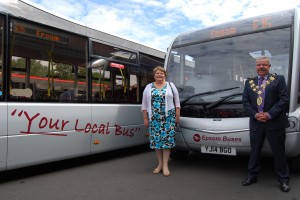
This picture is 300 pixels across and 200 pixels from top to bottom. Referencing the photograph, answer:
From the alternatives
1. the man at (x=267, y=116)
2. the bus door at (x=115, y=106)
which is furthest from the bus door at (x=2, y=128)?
the man at (x=267, y=116)

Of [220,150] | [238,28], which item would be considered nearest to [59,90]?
[220,150]

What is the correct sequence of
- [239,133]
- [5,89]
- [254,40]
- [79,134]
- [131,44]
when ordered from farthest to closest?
[131,44], [79,134], [254,40], [239,133], [5,89]

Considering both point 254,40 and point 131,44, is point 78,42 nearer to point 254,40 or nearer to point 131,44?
point 131,44

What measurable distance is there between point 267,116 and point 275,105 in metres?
0.18

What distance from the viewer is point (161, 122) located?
5422mm

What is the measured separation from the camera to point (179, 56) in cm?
612

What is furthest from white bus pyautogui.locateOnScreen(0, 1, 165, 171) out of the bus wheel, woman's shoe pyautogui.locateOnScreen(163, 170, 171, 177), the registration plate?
the bus wheel

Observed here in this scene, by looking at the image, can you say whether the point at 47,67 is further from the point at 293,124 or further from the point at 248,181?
the point at 293,124

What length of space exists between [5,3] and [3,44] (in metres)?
0.59

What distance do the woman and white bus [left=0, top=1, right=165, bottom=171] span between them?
45.3 inches

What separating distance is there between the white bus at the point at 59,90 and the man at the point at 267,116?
2726 millimetres

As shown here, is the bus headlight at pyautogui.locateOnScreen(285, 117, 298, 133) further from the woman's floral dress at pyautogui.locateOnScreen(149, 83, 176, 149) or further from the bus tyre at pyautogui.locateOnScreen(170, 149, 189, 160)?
the bus tyre at pyautogui.locateOnScreen(170, 149, 189, 160)

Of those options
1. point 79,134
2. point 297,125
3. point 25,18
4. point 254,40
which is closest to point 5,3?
point 25,18

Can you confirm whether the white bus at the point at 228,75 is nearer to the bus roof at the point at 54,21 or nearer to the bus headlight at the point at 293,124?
the bus headlight at the point at 293,124
